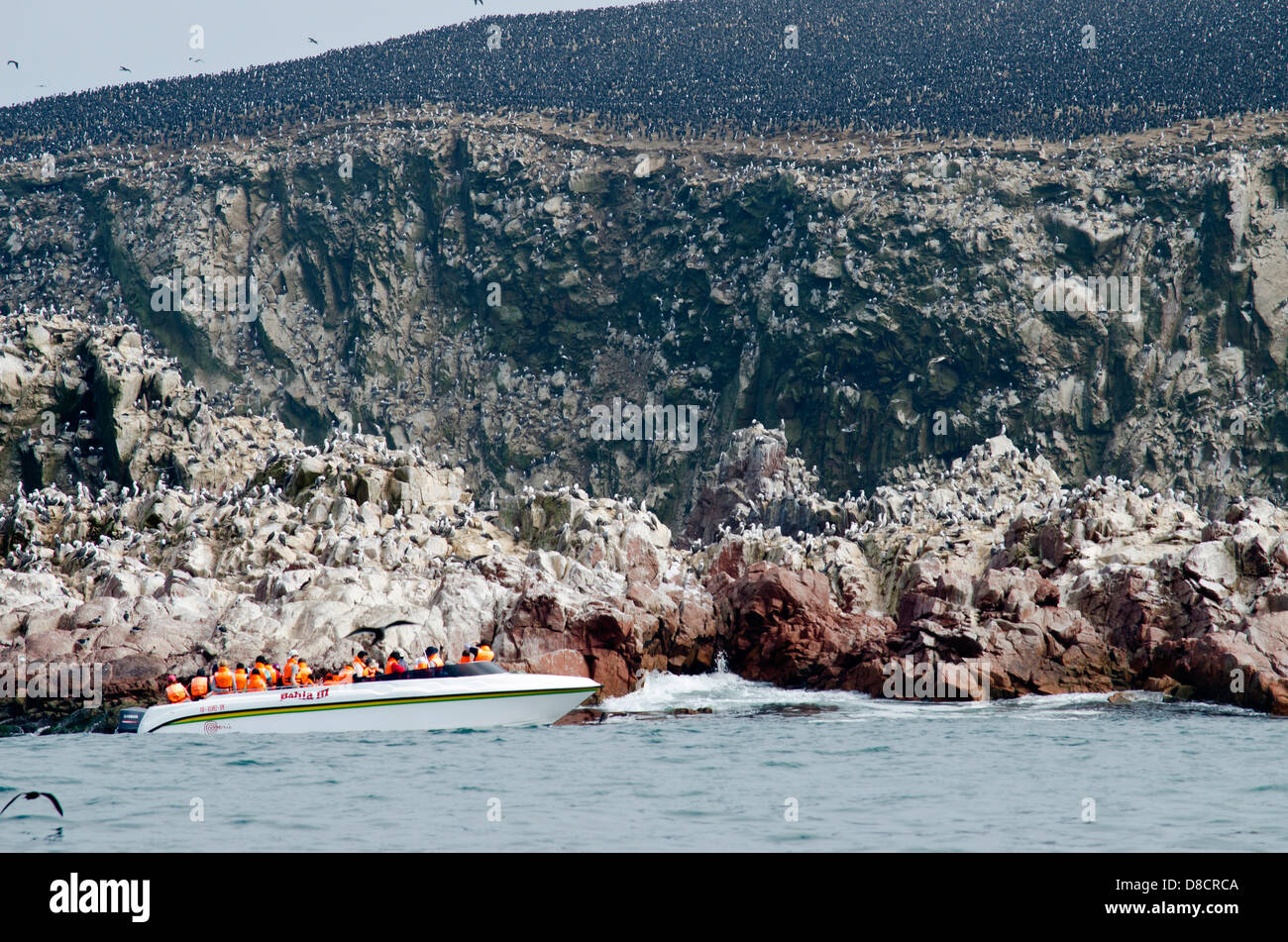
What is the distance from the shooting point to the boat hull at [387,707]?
32.9 meters

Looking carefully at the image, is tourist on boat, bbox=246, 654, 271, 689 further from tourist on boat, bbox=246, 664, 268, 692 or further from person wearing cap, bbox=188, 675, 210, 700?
person wearing cap, bbox=188, 675, 210, 700

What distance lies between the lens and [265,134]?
120875 mm

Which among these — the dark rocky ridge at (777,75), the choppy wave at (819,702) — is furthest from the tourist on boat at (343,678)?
the dark rocky ridge at (777,75)

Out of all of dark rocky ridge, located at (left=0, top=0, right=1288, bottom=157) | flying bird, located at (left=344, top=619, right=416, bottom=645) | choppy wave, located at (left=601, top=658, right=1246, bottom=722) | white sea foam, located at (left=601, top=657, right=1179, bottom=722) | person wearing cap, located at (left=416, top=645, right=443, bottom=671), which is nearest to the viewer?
person wearing cap, located at (left=416, top=645, right=443, bottom=671)

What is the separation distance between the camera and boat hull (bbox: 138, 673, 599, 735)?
32.9 m

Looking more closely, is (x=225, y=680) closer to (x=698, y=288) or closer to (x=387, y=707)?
(x=387, y=707)

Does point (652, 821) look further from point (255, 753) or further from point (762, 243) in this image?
point (762, 243)

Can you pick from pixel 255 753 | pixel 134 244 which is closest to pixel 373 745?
pixel 255 753

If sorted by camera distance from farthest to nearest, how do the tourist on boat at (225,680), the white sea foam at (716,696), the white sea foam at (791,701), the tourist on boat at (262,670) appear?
the white sea foam at (716,696), the white sea foam at (791,701), the tourist on boat at (262,670), the tourist on boat at (225,680)

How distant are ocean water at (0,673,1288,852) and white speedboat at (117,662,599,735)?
1.64 ft

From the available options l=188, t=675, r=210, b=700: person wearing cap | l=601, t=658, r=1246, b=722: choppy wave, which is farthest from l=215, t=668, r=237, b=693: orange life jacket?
l=601, t=658, r=1246, b=722: choppy wave

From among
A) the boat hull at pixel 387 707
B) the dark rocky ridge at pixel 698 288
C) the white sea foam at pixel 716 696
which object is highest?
the dark rocky ridge at pixel 698 288

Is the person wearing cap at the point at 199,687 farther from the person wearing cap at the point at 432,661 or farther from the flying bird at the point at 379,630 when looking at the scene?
the person wearing cap at the point at 432,661
